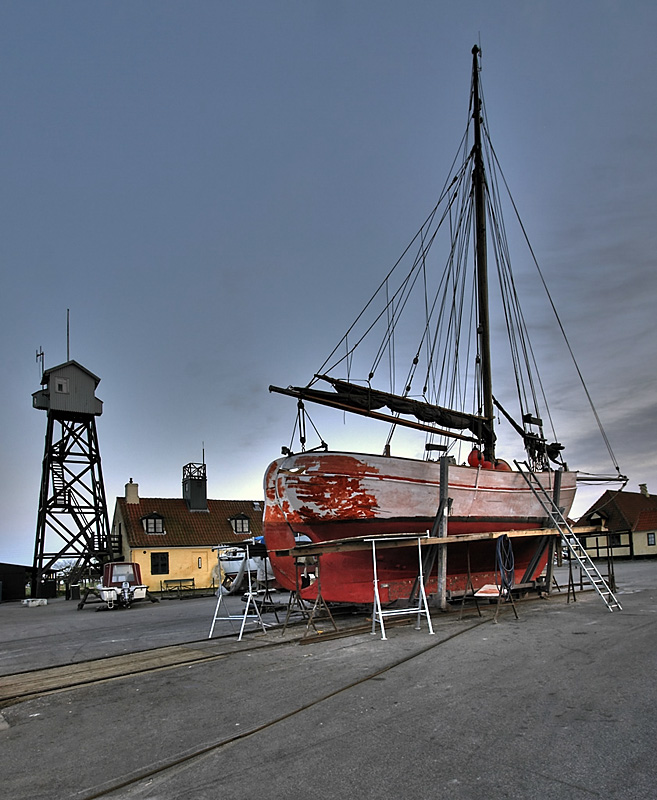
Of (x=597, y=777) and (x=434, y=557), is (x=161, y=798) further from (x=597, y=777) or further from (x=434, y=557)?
(x=434, y=557)

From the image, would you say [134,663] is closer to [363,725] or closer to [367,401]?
[363,725]

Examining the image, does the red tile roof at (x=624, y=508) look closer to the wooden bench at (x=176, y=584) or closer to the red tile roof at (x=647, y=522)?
the red tile roof at (x=647, y=522)

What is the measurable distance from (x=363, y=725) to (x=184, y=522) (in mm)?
33509

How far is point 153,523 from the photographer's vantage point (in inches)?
1399

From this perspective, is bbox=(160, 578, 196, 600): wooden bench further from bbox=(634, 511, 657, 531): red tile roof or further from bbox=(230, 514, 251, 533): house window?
bbox=(634, 511, 657, 531): red tile roof

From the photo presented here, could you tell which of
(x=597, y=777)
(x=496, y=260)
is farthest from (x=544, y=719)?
(x=496, y=260)

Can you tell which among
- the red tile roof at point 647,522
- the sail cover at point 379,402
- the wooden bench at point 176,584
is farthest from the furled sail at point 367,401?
the red tile roof at point 647,522

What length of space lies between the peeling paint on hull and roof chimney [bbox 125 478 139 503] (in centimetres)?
2451

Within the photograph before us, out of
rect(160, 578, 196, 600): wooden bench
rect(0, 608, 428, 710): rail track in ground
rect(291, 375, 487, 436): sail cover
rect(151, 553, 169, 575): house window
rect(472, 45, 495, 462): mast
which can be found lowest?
rect(160, 578, 196, 600): wooden bench

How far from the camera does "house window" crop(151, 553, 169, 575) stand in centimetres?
3388

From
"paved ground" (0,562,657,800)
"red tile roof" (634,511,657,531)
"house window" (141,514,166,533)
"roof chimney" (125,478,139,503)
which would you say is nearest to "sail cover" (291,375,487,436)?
"paved ground" (0,562,657,800)

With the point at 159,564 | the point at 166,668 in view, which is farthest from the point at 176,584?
the point at 166,668

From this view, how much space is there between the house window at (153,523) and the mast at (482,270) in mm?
23749

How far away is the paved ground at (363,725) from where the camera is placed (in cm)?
390
